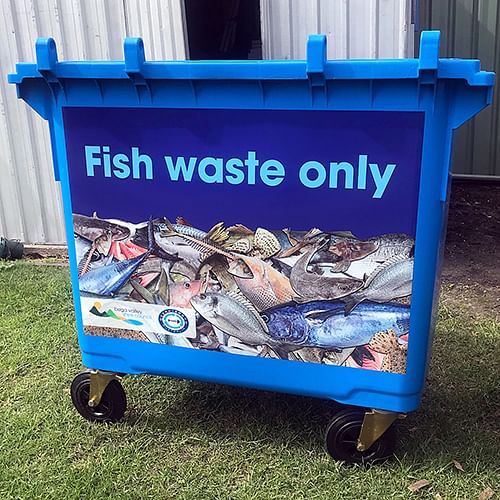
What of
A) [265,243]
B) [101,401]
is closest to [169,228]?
[265,243]

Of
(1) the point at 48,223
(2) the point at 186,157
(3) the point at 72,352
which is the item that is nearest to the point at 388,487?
(2) the point at 186,157

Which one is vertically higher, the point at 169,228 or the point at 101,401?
the point at 169,228

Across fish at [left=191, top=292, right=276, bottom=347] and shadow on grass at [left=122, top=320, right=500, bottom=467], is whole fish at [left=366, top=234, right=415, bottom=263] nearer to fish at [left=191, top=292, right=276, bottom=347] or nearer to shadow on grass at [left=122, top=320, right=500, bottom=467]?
fish at [left=191, top=292, right=276, bottom=347]

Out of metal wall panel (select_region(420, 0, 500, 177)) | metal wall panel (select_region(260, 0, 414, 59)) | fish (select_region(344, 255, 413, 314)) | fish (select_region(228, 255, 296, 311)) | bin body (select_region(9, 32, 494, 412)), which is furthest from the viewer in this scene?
metal wall panel (select_region(420, 0, 500, 177))

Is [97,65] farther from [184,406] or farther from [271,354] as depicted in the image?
[184,406]

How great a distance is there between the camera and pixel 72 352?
318 centimetres

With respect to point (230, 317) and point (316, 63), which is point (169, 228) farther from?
point (316, 63)

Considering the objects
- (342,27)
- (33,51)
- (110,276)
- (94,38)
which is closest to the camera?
(110,276)

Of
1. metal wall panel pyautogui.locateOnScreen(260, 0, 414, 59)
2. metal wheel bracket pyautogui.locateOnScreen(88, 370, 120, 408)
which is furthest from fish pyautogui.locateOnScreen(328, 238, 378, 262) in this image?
metal wall panel pyautogui.locateOnScreen(260, 0, 414, 59)

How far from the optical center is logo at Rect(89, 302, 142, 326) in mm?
2350

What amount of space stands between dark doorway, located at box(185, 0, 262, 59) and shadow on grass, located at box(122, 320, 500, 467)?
9.10 feet

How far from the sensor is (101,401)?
2.54 meters

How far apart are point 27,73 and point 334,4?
207cm

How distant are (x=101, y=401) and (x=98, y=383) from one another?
0.30 feet
